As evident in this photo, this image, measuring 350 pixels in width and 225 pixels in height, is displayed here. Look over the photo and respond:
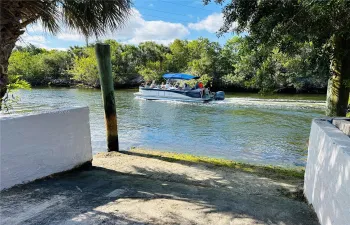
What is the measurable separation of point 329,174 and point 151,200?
195 centimetres

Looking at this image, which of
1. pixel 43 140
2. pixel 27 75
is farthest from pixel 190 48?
pixel 43 140

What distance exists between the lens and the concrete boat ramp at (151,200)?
2779 mm

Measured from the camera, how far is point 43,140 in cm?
369

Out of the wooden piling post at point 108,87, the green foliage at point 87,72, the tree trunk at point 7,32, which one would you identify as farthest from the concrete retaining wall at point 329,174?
the green foliage at point 87,72

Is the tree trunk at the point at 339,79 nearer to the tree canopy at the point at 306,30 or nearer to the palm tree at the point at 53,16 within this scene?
the tree canopy at the point at 306,30

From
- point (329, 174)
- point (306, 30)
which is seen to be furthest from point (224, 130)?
point (329, 174)

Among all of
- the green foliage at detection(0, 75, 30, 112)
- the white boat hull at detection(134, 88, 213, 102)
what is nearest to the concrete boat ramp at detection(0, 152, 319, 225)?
the green foliage at detection(0, 75, 30, 112)

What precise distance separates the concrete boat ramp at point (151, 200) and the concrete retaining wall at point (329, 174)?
0.99ft

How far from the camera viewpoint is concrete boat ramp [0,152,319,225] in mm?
2779

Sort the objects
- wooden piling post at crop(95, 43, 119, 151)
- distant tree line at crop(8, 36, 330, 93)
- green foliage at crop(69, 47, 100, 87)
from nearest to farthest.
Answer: wooden piling post at crop(95, 43, 119, 151) < distant tree line at crop(8, 36, 330, 93) < green foliage at crop(69, 47, 100, 87)

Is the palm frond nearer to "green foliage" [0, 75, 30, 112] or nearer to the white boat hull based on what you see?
"green foliage" [0, 75, 30, 112]

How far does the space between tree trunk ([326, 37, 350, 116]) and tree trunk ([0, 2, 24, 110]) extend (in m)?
5.58

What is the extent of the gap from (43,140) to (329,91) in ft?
19.1

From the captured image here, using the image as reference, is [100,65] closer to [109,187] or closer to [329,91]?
[109,187]
